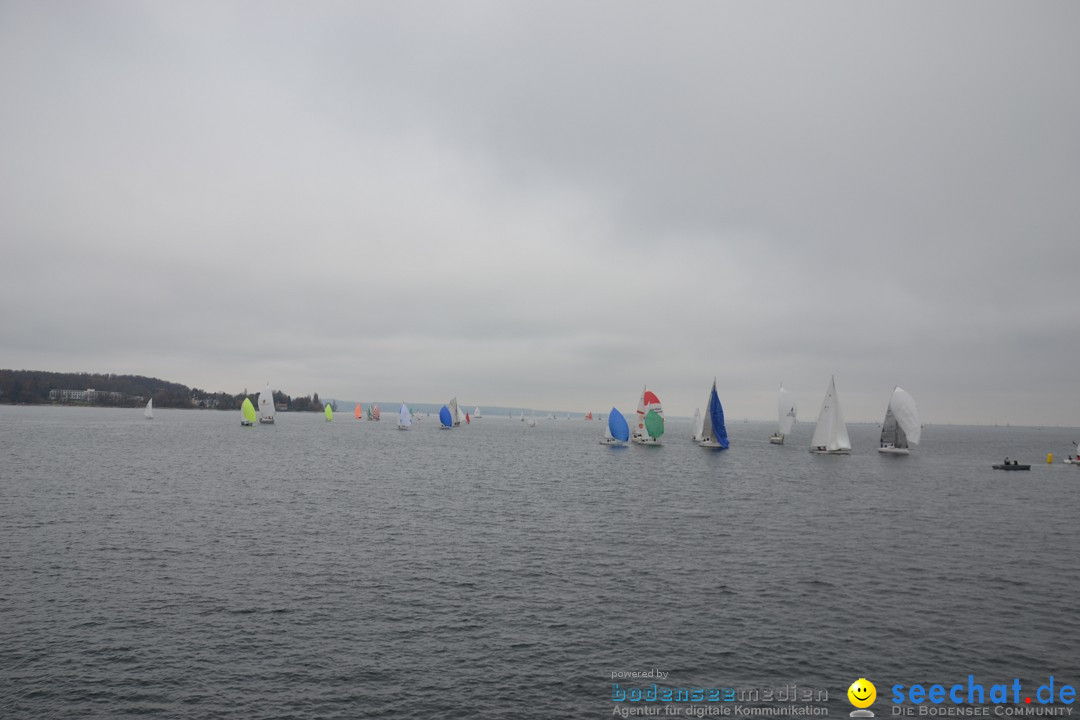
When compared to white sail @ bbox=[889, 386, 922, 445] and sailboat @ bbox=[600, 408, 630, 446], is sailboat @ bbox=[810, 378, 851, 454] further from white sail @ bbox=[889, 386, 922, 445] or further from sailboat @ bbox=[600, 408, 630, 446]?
sailboat @ bbox=[600, 408, 630, 446]

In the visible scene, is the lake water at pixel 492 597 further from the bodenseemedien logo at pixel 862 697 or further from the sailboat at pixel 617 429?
the sailboat at pixel 617 429

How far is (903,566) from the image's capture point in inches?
1465

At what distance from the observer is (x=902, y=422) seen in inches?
4813

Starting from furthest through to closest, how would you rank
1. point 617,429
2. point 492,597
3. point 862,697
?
1. point 617,429
2. point 492,597
3. point 862,697

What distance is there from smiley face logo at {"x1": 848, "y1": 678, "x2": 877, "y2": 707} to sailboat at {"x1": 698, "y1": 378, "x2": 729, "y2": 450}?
324 ft

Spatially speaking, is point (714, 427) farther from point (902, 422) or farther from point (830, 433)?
point (902, 422)

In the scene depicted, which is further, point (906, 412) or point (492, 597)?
point (906, 412)

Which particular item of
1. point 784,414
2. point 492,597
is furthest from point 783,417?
point 492,597

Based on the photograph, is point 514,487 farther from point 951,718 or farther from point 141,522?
point 951,718

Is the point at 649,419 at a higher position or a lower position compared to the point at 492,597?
higher

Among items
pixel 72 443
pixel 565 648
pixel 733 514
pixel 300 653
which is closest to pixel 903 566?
pixel 733 514

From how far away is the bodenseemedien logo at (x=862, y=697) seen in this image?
65.4 feet

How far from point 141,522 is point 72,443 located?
87.3 m

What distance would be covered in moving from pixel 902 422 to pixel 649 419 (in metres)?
47.3
